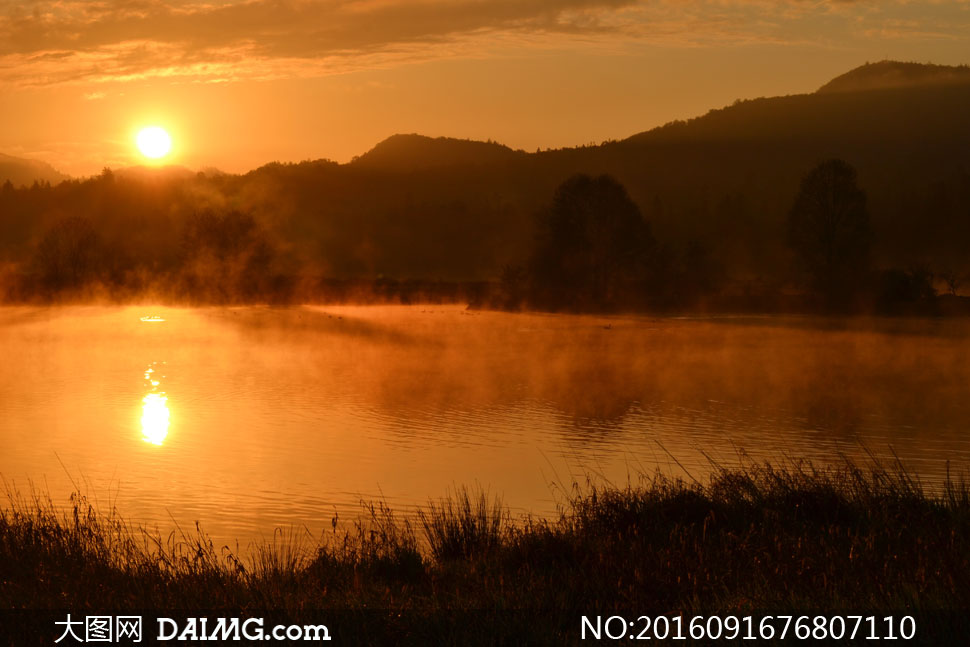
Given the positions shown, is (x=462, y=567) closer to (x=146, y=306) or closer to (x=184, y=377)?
(x=184, y=377)

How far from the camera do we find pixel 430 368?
1398 inches

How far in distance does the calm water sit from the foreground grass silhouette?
2.68 meters

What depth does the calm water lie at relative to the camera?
15.7 meters

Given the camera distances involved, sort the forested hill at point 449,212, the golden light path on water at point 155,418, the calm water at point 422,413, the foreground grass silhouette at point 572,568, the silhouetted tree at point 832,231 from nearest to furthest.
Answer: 1. the foreground grass silhouette at point 572,568
2. the calm water at point 422,413
3. the golden light path on water at point 155,418
4. the silhouetted tree at point 832,231
5. the forested hill at point 449,212

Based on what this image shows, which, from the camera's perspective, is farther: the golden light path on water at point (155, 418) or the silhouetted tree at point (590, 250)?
the silhouetted tree at point (590, 250)

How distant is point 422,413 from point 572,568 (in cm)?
1526

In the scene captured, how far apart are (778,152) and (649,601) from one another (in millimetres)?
201805

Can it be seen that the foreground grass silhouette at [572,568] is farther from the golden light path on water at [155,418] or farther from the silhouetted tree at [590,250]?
the silhouetted tree at [590,250]

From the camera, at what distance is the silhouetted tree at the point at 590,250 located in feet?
237

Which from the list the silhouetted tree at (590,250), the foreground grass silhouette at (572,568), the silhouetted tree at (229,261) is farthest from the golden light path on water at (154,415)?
the silhouetted tree at (229,261)

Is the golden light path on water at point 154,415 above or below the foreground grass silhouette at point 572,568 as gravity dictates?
below

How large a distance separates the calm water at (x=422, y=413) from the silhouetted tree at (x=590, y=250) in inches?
864

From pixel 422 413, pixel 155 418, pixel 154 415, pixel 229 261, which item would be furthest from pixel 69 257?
pixel 422 413

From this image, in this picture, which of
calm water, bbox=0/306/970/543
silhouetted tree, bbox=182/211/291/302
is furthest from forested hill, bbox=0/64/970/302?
calm water, bbox=0/306/970/543
